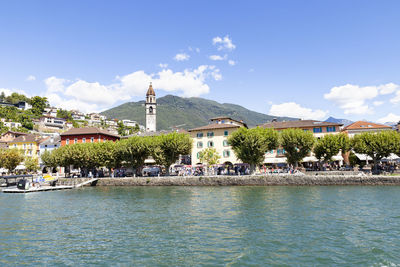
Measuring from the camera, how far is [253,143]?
44.8 m

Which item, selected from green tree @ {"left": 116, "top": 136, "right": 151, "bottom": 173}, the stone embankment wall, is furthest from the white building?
the stone embankment wall

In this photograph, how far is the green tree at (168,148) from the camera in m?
50.0

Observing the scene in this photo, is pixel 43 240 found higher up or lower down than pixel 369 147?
lower down

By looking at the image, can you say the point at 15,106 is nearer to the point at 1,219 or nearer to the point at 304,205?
the point at 1,219

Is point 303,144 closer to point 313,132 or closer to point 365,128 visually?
point 313,132

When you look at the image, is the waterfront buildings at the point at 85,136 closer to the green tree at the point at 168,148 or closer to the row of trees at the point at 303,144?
the green tree at the point at 168,148

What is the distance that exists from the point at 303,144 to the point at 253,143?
31.1ft

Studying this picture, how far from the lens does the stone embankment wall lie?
1513 inches

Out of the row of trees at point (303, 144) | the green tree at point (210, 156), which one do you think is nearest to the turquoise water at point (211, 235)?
the row of trees at point (303, 144)

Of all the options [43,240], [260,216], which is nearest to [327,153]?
[260,216]

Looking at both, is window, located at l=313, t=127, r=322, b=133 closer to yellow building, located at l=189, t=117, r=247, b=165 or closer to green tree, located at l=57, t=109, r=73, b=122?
yellow building, located at l=189, t=117, r=247, b=165

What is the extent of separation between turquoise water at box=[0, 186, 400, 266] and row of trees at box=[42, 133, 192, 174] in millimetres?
25706

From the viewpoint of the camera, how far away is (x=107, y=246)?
14.1 metres

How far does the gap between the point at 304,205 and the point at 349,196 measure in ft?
26.3
